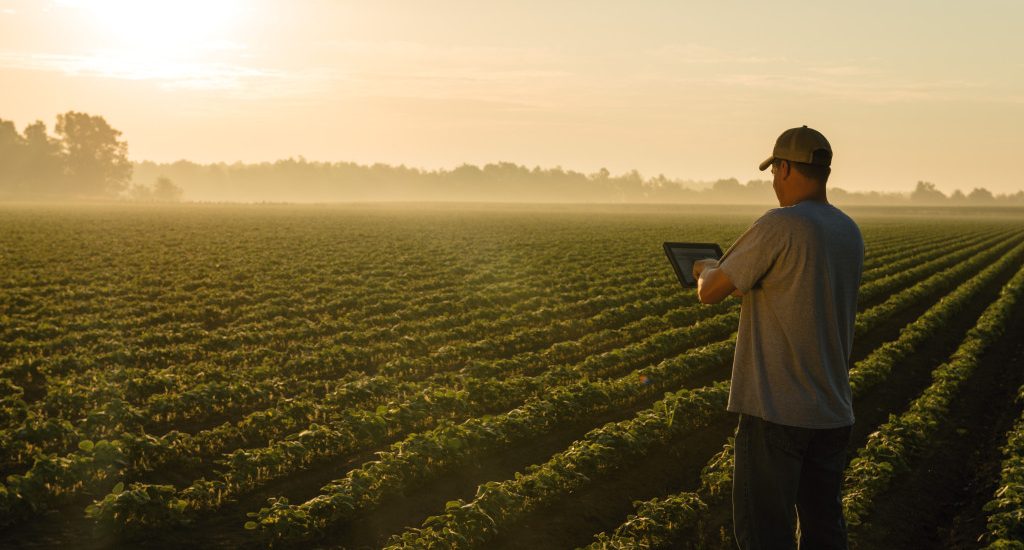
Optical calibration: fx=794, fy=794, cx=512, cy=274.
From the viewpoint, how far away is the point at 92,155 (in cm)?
14188

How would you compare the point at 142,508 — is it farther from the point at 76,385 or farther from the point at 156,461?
the point at 76,385

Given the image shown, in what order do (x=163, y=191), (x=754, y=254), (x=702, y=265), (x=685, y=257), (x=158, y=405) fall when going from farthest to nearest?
(x=163, y=191) < (x=158, y=405) < (x=685, y=257) < (x=702, y=265) < (x=754, y=254)

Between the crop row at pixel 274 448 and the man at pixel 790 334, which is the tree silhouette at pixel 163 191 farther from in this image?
the man at pixel 790 334

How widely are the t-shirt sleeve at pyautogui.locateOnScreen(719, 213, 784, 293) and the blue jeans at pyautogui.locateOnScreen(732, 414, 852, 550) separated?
0.66 metres

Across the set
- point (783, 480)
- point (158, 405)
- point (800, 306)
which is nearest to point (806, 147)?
point (800, 306)

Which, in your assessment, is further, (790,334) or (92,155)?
(92,155)

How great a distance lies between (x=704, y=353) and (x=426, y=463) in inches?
252

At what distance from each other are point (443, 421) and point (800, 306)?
6241 mm

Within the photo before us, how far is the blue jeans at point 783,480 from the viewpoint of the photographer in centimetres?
358

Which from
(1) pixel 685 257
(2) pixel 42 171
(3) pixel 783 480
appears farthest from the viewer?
(2) pixel 42 171

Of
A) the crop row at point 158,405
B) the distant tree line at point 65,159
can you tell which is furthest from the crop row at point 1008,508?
the distant tree line at point 65,159

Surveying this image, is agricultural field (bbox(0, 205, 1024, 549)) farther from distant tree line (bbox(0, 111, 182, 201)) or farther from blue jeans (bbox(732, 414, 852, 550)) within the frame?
distant tree line (bbox(0, 111, 182, 201))

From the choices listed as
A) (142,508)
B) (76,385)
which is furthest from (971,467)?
(76,385)

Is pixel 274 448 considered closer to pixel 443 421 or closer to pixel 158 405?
pixel 443 421
